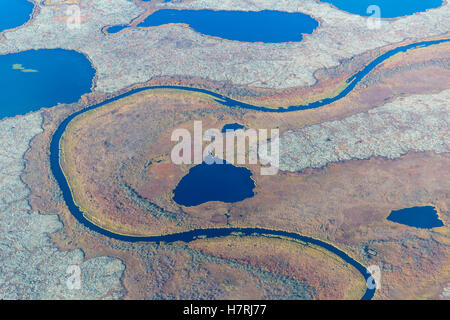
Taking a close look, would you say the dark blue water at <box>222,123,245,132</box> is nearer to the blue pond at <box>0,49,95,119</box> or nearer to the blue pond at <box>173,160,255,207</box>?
the blue pond at <box>173,160,255,207</box>

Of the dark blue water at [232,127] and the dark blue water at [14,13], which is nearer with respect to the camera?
the dark blue water at [232,127]

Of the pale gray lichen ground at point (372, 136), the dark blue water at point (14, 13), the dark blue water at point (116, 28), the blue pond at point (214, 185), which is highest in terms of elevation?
the dark blue water at point (14, 13)

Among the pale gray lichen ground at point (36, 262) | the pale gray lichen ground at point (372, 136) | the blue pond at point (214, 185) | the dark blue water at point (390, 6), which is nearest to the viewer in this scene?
the pale gray lichen ground at point (36, 262)

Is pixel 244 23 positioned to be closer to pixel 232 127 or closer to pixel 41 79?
pixel 232 127

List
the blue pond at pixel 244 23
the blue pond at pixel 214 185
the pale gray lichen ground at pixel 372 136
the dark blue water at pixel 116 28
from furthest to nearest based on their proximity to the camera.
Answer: the dark blue water at pixel 116 28 → the blue pond at pixel 244 23 → the pale gray lichen ground at pixel 372 136 → the blue pond at pixel 214 185

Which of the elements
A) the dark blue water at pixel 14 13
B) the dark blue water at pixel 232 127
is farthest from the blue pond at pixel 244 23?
the dark blue water at pixel 232 127

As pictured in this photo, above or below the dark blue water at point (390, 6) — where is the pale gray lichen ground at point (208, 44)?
below

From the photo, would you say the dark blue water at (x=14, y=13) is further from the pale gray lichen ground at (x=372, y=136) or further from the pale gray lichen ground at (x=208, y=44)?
the pale gray lichen ground at (x=372, y=136)

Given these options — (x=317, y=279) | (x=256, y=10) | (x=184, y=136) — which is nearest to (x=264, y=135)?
(x=184, y=136)
